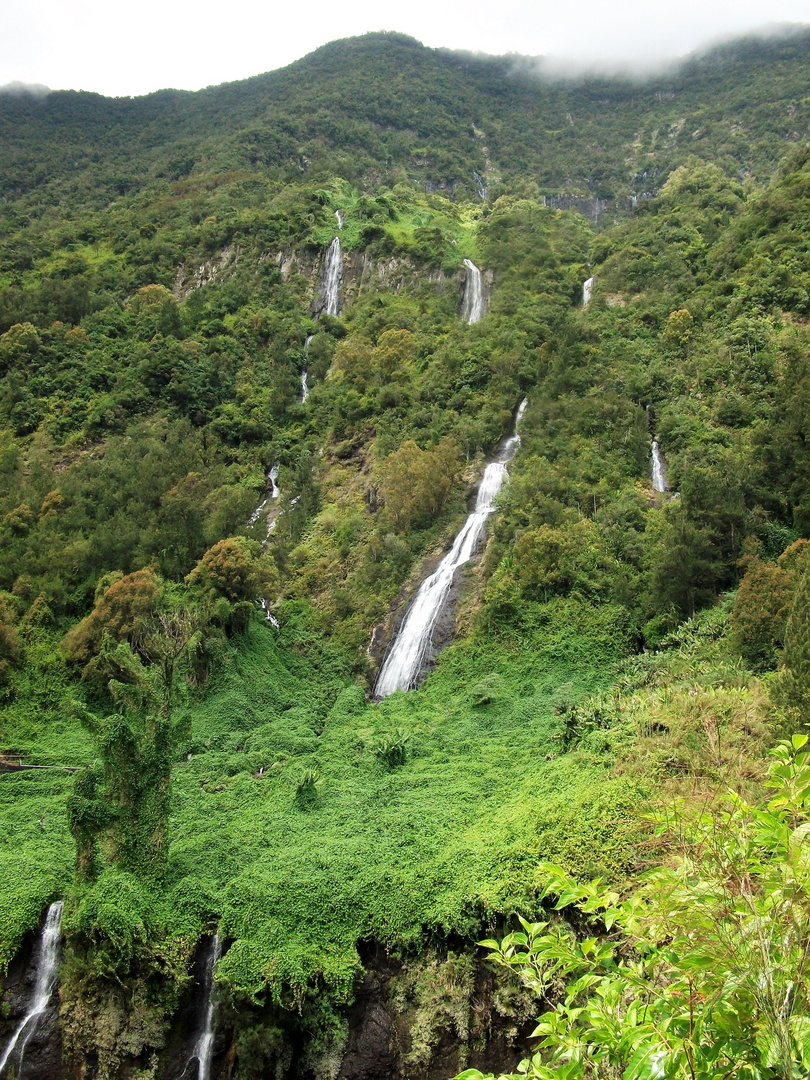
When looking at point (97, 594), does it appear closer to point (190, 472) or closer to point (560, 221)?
point (190, 472)

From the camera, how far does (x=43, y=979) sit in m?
12.2

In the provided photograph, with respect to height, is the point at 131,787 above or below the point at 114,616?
below

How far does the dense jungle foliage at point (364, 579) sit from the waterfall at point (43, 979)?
508 millimetres

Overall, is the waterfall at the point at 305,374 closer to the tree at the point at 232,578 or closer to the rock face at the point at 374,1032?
the tree at the point at 232,578

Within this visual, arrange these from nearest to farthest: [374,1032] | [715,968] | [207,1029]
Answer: [715,968] → [374,1032] → [207,1029]

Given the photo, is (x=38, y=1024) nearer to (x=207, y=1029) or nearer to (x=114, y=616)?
(x=207, y=1029)

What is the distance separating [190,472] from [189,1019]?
90.8 ft

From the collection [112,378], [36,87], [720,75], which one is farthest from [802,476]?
[36,87]

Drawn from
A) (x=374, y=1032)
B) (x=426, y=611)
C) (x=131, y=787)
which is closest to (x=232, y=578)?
(x=426, y=611)

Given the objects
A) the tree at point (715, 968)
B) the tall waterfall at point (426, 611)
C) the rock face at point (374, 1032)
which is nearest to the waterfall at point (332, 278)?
the tall waterfall at point (426, 611)

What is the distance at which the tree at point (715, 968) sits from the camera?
249cm

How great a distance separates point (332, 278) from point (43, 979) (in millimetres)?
56350

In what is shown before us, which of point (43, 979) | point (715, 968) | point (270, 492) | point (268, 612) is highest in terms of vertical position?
point (270, 492)

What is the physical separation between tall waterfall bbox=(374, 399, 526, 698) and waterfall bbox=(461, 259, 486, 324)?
972 inches
